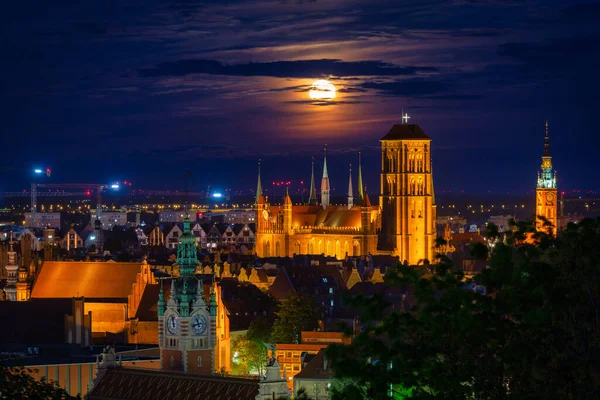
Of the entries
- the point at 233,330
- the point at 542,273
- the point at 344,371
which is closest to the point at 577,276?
the point at 542,273

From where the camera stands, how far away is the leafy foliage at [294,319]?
281 feet

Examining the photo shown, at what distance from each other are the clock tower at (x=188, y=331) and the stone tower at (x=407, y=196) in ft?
259

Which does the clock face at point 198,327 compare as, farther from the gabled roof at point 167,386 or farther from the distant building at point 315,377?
the gabled roof at point 167,386

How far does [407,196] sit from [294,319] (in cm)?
6061

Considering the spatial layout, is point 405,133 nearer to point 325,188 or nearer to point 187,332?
point 325,188

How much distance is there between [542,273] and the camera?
26.8 m

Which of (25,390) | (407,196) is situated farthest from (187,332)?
(407,196)

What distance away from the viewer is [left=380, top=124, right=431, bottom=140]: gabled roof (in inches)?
5920

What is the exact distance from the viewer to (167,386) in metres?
57.9

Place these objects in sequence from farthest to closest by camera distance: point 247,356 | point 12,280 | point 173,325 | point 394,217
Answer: point 394,217 → point 12,280 → point 247,356 → point 173,325

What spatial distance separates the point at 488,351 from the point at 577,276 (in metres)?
2.01

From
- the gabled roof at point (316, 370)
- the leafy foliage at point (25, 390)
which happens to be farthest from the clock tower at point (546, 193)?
the leafy foliage at point (25, 390)

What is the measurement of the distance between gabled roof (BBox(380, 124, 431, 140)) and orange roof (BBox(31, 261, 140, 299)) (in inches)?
2195

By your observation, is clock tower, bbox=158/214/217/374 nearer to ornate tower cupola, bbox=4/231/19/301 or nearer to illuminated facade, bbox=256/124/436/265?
ornate tower cupola, bbox=4/231/19/301
